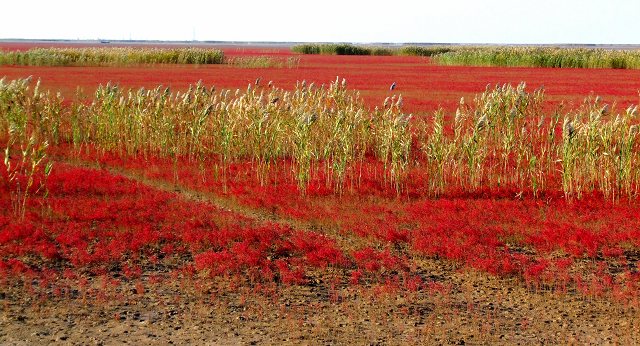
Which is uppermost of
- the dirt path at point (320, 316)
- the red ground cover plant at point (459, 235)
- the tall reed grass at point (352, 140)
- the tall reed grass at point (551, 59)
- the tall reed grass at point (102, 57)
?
the tall reed grass at point (551, 59)

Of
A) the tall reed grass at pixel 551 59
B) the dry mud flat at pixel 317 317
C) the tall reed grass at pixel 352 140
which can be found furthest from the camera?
the tall reed grass at pixel 551 59

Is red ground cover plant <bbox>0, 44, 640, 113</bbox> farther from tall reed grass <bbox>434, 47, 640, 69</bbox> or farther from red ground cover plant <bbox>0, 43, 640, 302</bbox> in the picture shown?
red ground cover plant <bbox>0, 43, 640, 302</bbox>

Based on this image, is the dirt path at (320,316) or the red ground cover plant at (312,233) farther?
the red ground cover plant at (312,233)

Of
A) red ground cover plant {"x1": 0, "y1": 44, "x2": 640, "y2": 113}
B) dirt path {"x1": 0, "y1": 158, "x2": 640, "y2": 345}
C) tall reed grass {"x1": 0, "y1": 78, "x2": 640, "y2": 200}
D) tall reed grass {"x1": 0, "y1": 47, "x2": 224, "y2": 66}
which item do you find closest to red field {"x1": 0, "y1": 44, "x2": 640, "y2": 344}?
dirt path {"x1": 0, "y1": 158, "x2": 640, "y2": 345}

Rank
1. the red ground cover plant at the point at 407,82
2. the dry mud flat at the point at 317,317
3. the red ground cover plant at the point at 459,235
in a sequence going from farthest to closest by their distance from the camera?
1. the red ground cover plant at the point at 407,82
2. the red ground cover plant at the point at 459,235
3. the dry mud flat at the point at 317,317

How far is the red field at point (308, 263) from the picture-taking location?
256 inches

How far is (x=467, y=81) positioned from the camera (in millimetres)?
38656

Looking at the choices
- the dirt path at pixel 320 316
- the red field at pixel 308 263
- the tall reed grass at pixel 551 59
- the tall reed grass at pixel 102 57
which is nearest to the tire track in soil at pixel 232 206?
the red field at pixel 308 263

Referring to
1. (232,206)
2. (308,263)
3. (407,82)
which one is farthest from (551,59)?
(308,263)

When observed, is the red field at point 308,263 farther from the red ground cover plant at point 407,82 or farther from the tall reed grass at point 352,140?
the red ground cover plant at point 407,82

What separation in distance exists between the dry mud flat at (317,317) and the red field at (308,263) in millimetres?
24

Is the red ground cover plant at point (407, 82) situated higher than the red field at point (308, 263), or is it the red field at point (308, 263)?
the red ground cover plant at point (407, 82)

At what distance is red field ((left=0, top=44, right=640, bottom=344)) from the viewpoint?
256 inches

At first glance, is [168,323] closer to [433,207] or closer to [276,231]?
[276,231]
